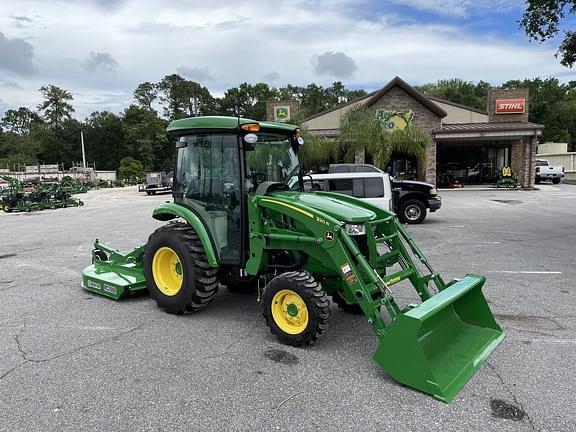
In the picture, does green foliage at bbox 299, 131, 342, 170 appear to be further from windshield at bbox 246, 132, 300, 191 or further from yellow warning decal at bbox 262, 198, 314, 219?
yellow warning decal at bbox 262, 198, 314, 219

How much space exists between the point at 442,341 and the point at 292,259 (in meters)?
1.71

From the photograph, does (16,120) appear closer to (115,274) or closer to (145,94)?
(145,94)

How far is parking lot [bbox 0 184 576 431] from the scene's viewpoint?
3.20m

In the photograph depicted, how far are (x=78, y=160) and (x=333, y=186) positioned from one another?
75012 millimetres

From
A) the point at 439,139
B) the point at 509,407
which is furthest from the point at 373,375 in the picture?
the point at 439,139

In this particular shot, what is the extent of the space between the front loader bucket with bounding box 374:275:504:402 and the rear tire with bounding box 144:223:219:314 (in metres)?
2.30

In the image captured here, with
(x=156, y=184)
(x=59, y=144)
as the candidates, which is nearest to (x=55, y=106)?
(x=59, y=144)

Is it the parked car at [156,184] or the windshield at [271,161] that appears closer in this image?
the windshield at [271,161]

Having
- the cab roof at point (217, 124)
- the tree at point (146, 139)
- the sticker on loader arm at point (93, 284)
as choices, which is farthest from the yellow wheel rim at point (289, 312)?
the tree at point (146, 139)

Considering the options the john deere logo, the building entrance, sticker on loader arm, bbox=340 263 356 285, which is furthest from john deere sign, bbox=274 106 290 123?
sticker on loader arm, bbox=340 263 356 285

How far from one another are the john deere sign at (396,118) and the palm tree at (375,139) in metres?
2.35

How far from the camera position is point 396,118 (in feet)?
96.3

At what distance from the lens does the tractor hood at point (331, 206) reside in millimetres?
4434

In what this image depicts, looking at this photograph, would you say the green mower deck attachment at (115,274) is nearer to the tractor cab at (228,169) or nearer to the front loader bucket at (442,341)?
the tractor cab at (228,169)
